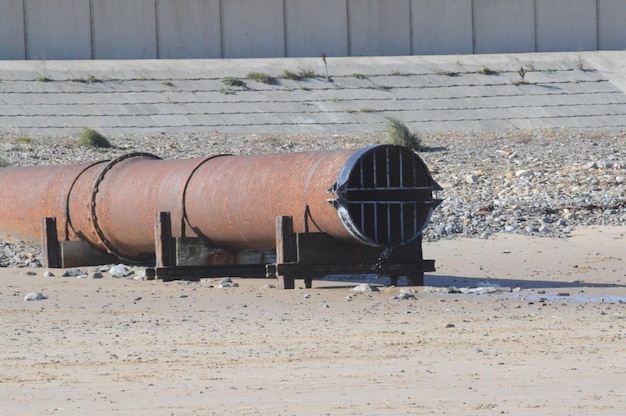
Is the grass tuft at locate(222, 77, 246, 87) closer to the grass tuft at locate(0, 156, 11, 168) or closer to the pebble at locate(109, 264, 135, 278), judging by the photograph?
the grass tuft at locate(0, 156, 11, 168)

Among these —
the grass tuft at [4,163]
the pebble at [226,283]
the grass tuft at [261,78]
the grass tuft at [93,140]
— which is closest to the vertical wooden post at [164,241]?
the pebble at [226,283]

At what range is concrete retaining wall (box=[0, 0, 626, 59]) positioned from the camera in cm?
3231

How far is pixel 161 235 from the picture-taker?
Result: 12.9m

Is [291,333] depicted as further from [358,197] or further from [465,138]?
[465,138]

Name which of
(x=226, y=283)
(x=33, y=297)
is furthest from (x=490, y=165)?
(x=33, y=297)

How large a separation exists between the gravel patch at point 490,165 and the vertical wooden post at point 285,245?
4.01 metres

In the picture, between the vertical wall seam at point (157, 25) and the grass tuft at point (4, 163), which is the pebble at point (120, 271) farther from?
the vertical wall seam at point (157, 25)

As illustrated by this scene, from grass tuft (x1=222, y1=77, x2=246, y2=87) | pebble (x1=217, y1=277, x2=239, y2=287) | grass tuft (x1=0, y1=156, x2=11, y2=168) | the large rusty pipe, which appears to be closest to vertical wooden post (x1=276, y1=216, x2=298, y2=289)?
the large rusty pipe

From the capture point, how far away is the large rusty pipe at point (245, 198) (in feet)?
39.2

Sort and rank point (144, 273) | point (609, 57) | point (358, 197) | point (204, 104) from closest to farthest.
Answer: point (358, 197) → point (144, 273) → point (204, 104) → point (609, 57)

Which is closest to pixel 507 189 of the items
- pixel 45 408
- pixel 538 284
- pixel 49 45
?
pixel 538 284

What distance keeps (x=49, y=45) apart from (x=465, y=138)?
1130 centimetres

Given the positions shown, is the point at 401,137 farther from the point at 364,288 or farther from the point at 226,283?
the point at 364,288

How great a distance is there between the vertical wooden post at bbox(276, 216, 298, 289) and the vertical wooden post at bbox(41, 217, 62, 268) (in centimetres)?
324
